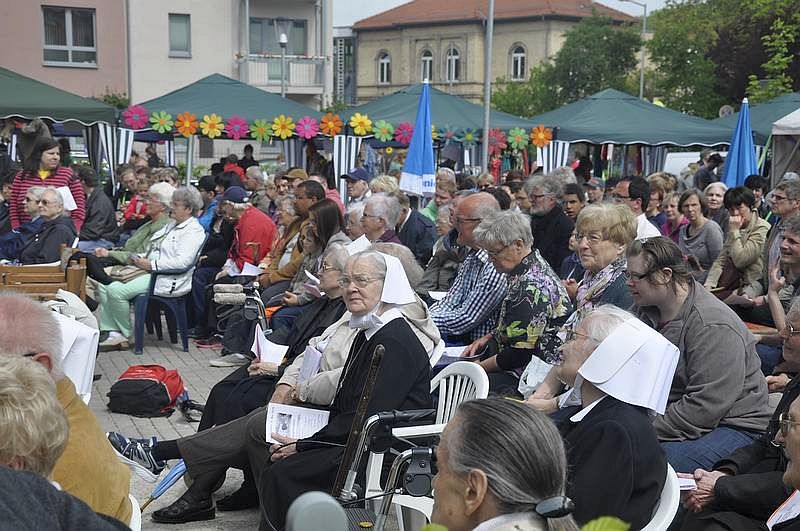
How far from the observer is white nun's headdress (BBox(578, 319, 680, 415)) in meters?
3.38

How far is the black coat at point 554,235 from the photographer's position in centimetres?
813

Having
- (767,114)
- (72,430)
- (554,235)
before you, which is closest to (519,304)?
(72,430)

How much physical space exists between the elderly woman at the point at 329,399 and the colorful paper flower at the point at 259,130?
10149mm

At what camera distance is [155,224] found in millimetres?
9625

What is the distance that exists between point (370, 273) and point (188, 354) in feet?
15.6

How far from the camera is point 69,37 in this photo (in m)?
35.5

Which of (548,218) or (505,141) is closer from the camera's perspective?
(548,218)

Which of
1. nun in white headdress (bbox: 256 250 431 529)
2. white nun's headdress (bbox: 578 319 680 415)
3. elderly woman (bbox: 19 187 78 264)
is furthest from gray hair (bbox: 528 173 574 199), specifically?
white nun's headdress (bbox: 578 319 680 415)

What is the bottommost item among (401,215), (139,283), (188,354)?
(188,354)

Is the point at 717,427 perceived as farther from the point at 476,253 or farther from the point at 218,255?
the point at 218,255

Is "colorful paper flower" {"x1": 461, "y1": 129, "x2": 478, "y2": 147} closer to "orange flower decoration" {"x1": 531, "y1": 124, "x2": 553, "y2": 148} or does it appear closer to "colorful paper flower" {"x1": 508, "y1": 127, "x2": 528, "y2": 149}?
"colorful paper flower" {"x1": 508, "y1": 127, "x2": 528, "y2": 149}

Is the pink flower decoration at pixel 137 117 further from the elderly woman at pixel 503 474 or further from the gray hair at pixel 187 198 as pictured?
the elderly woman at pixel 503 474

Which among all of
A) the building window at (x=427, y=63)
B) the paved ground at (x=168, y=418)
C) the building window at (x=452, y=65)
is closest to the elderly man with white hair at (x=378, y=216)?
the paved ground at (x=168, y=418)

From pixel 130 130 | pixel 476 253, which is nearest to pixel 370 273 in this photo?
pixel 476 253
